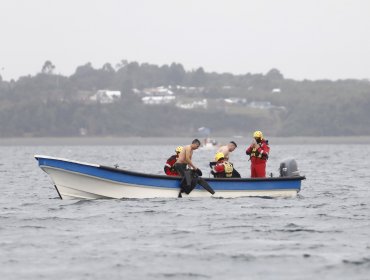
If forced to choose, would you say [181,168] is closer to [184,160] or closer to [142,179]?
[184,160]

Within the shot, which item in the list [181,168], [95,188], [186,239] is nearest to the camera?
[186,239]

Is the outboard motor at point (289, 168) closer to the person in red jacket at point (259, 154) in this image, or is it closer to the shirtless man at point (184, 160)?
the person in red jacket at point (259, 154)

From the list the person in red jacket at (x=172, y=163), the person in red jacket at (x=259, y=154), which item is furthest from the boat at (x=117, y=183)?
the person in red jacket at (x=172, y=163)

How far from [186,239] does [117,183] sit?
7.32 metres

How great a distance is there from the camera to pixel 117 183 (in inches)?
1139

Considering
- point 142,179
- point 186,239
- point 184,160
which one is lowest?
point 186,239

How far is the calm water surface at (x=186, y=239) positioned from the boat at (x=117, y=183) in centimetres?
28

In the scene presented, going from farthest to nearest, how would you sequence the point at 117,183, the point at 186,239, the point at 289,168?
the point at 289,168 → the point at 117,183 → the point at 186,239

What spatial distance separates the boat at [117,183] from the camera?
2859cm

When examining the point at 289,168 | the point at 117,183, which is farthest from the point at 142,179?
the point at 289,168

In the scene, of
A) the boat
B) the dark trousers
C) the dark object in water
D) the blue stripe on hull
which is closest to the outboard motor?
the blue stripe on hull

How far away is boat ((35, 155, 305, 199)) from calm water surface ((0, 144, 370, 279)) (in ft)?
0.93

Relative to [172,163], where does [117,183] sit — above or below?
below

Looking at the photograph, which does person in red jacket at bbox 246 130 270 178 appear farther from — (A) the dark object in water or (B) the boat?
(A) the dark object in water
